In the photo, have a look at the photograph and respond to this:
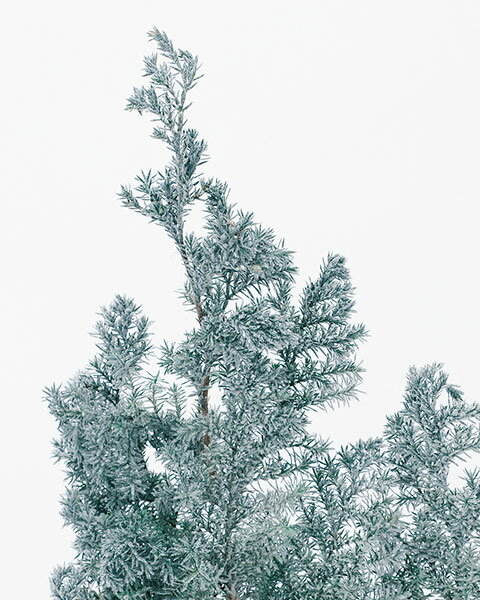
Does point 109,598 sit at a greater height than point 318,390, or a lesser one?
lesser

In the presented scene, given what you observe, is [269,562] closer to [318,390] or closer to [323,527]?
[323,527]

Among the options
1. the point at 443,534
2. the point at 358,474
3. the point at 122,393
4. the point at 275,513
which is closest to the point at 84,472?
the point at 122,393

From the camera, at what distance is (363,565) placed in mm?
2186

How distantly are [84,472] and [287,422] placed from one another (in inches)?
19.3

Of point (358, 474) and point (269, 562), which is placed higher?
point (358, 474)

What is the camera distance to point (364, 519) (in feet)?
7.22

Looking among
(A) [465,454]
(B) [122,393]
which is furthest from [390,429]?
(B) [122,393]

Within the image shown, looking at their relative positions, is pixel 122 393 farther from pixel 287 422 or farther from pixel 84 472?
pixel 287 422

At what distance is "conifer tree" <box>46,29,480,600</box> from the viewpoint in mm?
2125

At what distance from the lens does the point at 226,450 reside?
216 centimetres

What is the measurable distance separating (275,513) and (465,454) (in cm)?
54

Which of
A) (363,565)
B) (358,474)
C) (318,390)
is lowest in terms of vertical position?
(363,565)

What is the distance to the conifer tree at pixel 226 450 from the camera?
2125 mm

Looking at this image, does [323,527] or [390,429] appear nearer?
[323,527]
